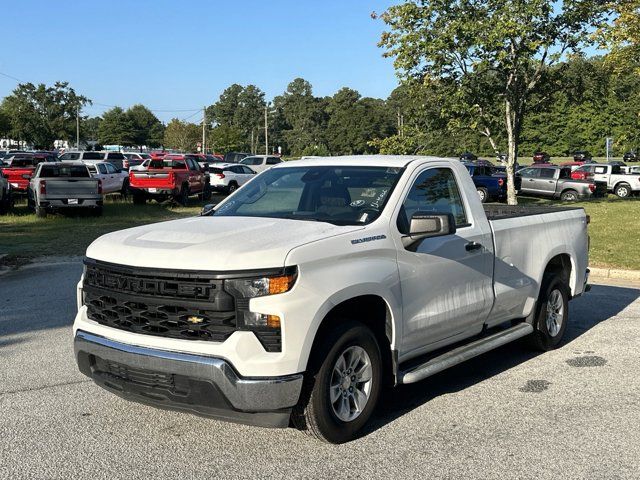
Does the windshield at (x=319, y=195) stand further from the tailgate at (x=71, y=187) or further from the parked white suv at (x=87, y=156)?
the parked white suv at (x=87, y=156)

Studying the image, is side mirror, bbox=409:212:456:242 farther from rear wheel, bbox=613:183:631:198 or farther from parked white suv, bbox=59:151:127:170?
rear wheel, bbox=613:183:631:198

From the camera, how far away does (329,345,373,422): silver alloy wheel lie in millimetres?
4309

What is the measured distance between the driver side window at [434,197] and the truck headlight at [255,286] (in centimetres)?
133

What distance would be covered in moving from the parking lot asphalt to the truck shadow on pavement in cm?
2

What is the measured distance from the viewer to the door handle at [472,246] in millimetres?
5383

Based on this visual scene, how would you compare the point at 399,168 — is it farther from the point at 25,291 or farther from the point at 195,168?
the point at 195,168

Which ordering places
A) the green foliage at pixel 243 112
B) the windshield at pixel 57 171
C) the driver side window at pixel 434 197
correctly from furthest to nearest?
the green foliage at pixel 243 112
the windshield at pixel 57 171
the driver side window at pixel 434 197

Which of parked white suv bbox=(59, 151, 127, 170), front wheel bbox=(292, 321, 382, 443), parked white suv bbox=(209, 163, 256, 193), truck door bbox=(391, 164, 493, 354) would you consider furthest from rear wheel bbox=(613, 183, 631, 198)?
front wheel bbox=(292, 321, 382, 443)

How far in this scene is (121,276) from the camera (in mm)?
4227

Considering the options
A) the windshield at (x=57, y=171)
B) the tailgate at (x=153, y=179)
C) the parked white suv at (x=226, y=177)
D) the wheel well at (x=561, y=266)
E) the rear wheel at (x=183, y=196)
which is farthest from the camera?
the parked white suv at (x=226, y=177)

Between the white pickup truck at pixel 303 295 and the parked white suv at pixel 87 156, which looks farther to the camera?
the parked white suv at pixel 87 156

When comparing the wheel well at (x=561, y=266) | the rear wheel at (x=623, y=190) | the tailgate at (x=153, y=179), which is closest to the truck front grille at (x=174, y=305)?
the wheel well at (x=561, y=266)

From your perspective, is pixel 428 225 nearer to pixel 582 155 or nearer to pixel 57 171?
pixel 57 171

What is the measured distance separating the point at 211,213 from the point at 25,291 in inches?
213
